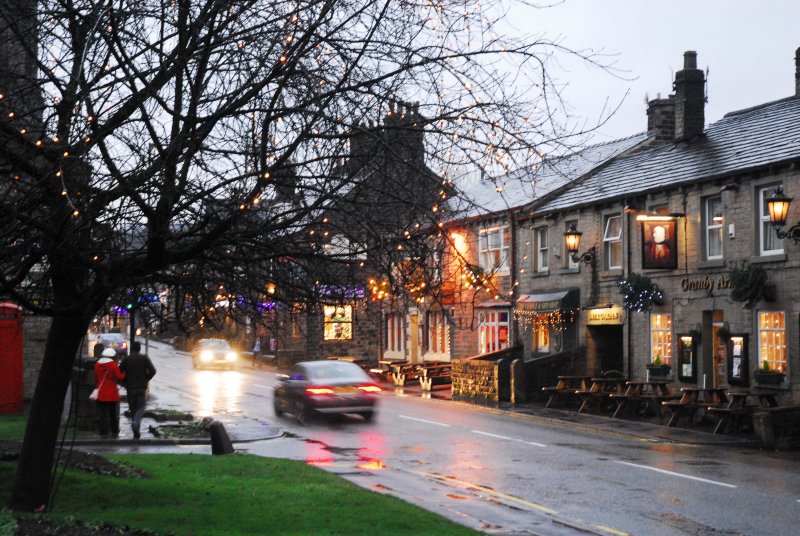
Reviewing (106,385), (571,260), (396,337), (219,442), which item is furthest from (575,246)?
(396,337)

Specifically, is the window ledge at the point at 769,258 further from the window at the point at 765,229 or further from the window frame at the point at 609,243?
the window frame at the point at 609,243

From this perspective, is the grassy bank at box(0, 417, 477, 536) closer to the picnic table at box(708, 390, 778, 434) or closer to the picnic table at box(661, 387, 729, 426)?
the picnic table at box(708, 390, 778, 434)

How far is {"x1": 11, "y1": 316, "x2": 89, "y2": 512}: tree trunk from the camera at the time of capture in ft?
33.6

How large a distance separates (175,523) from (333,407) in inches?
564

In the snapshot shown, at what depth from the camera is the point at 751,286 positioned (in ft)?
79.3

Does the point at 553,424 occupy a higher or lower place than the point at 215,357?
lower

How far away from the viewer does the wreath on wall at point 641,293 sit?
93.2 ft

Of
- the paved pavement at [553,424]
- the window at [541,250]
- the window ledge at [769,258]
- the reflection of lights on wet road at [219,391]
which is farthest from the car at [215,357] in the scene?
the window ledge at [769,258]

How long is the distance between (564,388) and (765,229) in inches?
299

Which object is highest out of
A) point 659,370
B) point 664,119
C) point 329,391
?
point 664,119

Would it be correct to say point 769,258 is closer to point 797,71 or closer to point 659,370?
point 659,370

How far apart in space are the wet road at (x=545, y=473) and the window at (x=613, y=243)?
22.8ft

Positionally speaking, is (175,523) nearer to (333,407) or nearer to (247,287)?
(247,287)

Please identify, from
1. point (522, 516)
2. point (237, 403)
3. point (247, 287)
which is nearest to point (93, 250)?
point (247, 287)
